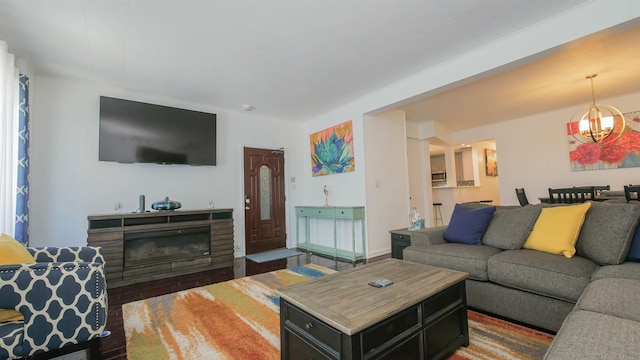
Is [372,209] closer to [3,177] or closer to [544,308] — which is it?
[544,308]

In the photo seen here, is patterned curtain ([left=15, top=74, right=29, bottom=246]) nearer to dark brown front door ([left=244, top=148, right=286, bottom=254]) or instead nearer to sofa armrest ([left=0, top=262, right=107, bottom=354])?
sofa armrest ([left=0, top=262, right=107, bottom=354])

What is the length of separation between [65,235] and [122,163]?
1080mm

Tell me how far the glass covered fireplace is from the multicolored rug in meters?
0.98

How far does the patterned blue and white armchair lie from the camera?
138cm

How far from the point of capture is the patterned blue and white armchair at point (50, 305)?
1.38m

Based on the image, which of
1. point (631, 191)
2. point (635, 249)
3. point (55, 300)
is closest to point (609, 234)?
point (635, 249)

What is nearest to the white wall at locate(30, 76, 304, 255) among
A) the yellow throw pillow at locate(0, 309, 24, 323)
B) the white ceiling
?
the white ceiling

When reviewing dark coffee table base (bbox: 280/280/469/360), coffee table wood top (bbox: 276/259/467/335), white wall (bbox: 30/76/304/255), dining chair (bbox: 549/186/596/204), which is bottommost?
dark coffee table base (bbox: 280/280/469/360)

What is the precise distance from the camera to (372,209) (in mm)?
4371

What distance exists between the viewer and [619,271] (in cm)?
166

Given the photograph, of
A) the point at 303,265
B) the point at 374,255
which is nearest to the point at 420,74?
the point at 374,255

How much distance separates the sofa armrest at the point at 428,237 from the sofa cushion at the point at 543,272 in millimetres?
678

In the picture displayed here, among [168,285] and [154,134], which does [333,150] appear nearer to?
[154,134]

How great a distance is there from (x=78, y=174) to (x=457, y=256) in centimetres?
448
